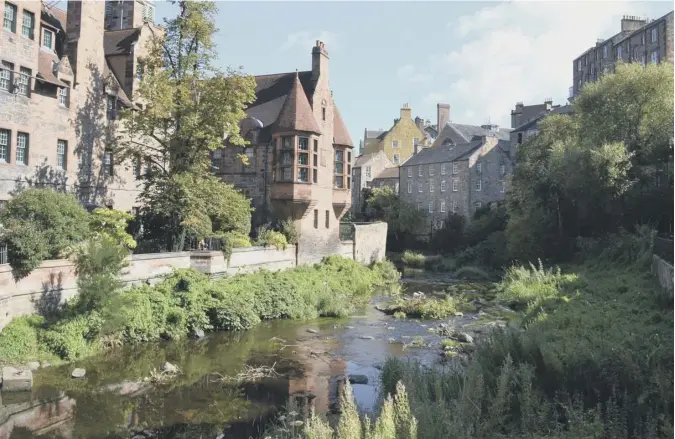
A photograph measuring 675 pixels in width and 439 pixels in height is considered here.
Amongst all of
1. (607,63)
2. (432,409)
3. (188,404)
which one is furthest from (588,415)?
(607,63)

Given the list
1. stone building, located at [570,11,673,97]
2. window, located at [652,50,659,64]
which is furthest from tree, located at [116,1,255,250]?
window, located at [652,50,659,64]

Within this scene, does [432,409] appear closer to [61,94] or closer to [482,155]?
[61,94]

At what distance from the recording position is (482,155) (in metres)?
61.0

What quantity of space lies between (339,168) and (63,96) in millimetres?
17507

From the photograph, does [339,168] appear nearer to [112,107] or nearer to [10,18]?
[112,107]

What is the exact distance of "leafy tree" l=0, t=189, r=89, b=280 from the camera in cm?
1709

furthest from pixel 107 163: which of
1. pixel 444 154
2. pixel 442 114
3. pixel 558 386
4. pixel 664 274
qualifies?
pixel 442 114

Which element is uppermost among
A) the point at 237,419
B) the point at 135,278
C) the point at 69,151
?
the point at 69,151

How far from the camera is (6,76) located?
2362cm

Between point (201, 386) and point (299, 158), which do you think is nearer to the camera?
point (201, 386)

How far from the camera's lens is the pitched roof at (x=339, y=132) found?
37.2 m

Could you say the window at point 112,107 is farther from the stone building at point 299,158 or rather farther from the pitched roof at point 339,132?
the pitched roof at point 339,132

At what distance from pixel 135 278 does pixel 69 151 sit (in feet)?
30.6

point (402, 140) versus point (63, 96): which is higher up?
point (402, 140)
